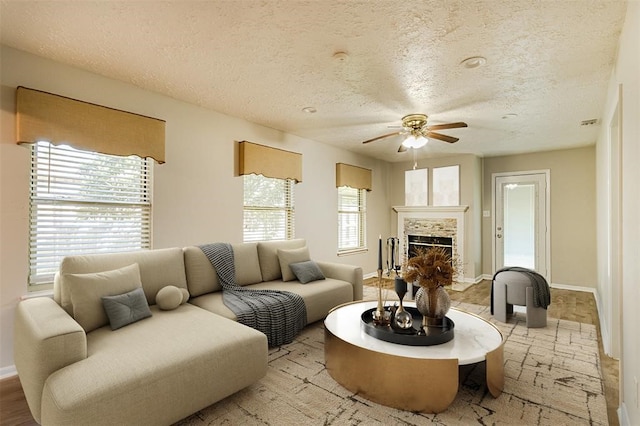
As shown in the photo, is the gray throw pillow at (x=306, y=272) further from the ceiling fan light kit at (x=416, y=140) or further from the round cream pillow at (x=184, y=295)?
the ceiling fan light kit at (x=416, y=140)

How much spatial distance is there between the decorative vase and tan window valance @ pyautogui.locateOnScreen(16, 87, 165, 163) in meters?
2.92

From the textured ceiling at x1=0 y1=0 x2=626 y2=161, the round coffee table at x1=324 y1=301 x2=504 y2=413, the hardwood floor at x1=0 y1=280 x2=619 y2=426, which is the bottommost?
the hardwood floor at x1=0 y1=280 x2=619 y2=426

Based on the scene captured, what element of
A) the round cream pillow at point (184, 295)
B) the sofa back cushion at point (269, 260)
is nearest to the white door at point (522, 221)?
the sofa back cushion at point (269, 260)

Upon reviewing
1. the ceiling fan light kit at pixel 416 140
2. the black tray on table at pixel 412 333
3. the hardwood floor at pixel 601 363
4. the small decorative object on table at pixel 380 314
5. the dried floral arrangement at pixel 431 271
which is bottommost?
the hardwood floor at pixel 601 363

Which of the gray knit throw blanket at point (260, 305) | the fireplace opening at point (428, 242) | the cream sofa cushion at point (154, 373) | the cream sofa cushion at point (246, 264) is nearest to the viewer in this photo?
the cream sofa cushion at point (154, 373)

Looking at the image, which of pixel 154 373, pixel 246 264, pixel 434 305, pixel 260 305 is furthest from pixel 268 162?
pixel 154 373

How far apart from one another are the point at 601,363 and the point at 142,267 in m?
4.05

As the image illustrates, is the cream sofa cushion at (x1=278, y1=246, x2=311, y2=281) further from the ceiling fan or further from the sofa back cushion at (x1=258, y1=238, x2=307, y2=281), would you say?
the ceiling fan

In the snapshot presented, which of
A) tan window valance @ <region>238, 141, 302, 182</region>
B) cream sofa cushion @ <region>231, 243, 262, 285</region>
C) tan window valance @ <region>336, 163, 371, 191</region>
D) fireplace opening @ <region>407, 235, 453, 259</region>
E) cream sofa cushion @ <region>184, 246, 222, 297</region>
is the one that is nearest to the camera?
cream sofa cushion @ <region>184, 246, 222, 297</region>

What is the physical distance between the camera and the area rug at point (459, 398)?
1909mm

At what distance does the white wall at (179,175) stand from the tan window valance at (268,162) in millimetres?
143

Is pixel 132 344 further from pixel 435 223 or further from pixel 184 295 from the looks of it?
pixel 435 223

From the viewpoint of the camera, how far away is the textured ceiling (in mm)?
1953

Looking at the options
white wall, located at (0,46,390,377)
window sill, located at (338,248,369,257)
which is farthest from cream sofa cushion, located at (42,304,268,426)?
window sill, located at (338,248,369,257)
